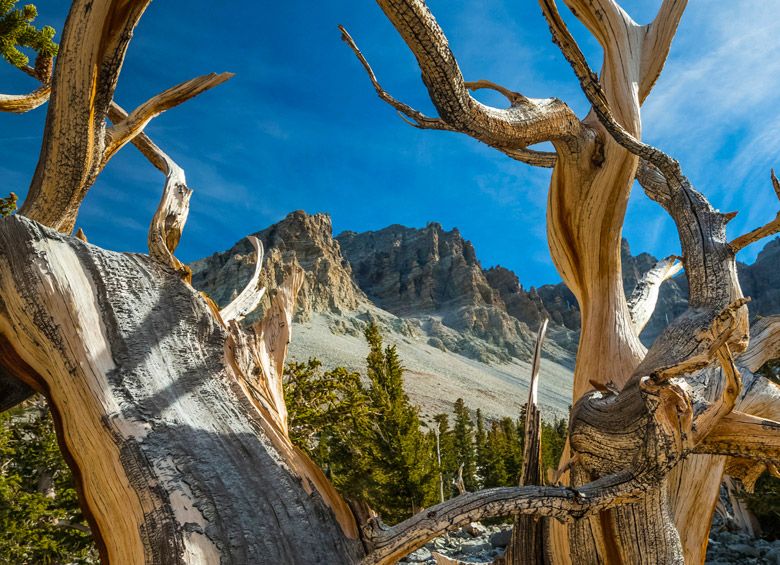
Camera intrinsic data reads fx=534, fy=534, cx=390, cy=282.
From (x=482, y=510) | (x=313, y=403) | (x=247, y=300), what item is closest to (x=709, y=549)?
(x=313, y=403)

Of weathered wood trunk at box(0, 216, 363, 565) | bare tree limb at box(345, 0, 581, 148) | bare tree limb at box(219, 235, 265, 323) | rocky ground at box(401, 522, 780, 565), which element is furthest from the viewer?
rocky ground at box(401, 522, 780, 565)

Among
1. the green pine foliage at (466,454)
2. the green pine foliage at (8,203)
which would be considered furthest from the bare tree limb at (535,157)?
the green pine foliage at (466,454)

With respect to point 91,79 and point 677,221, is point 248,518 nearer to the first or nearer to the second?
point 91,79

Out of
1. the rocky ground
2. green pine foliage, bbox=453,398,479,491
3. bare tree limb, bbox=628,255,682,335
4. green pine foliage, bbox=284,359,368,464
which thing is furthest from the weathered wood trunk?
green pine foliage, bbox=453,398,479,491

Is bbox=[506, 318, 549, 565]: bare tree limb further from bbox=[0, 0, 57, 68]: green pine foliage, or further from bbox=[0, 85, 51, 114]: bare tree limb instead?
bbox=[0, 0, 57, 68]: green pine foliage

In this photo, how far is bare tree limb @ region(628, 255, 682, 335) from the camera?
3004 mm

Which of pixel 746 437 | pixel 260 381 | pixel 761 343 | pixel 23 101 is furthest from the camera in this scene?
pixel 23 101

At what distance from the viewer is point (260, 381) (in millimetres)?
1770

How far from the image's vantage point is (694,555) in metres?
2.45

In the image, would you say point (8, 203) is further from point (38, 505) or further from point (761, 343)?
point (761, 343)

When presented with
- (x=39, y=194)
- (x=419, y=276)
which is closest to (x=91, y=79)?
(x=39, y=194)

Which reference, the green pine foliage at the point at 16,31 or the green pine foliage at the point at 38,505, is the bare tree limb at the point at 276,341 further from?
the green pine foliage at the point at 38,505

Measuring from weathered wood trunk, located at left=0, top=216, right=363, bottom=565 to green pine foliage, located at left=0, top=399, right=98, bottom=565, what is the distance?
603 cm

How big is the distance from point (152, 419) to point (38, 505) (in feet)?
28.2
